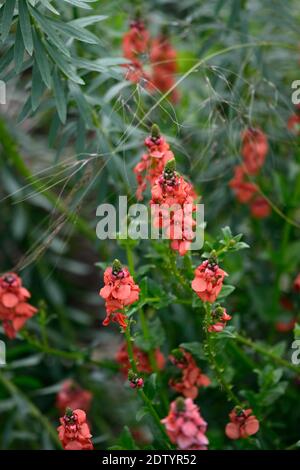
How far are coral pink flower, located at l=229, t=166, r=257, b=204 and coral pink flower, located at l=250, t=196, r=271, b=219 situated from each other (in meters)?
0.03

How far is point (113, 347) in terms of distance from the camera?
2.15m

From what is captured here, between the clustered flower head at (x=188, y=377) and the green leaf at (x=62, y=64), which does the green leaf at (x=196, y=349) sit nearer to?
the clustered flower head at (x=188, y=377)

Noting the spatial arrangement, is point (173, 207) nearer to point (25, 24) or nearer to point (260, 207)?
point (25, 24)

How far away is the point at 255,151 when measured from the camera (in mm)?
1650

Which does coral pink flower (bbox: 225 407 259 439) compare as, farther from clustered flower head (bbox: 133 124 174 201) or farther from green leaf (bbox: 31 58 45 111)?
green leaf (bbox: 31 58 45 111)

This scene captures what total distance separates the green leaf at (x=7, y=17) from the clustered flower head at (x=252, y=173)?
541 millimetres

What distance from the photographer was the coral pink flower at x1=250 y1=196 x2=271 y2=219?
1.77m

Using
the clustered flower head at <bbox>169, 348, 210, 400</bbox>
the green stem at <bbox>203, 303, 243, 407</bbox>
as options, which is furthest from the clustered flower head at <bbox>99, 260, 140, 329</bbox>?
the clustered flower head at <bbox>169, 348, 210, 400</bbox>

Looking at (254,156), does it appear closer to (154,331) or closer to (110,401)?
(154,331)

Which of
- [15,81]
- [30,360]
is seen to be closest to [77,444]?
[30,360]

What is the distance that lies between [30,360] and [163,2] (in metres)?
0.94

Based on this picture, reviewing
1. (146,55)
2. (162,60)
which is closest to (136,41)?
(146,55)

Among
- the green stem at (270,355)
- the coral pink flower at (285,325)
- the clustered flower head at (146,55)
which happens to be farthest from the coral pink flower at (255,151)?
the green stem at (270,355)

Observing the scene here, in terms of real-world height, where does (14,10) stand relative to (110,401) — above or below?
above
